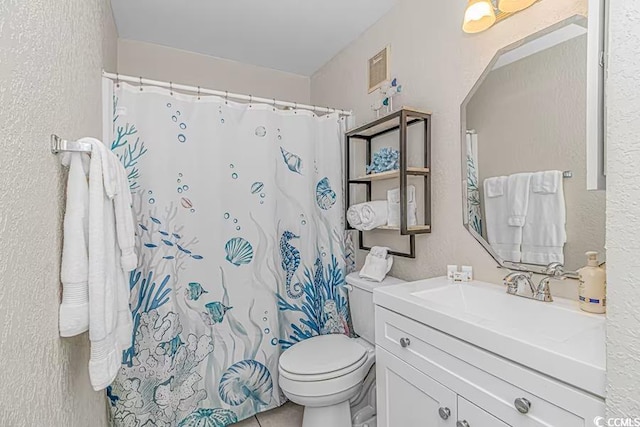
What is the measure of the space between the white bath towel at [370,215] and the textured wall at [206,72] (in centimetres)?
156

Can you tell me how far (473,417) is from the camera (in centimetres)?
96

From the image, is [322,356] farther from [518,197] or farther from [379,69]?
[379,69]

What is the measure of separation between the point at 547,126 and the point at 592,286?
597 mm

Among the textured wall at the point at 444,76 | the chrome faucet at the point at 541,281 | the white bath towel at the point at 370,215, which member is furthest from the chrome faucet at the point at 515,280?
the white bath towel at the point at 370,215

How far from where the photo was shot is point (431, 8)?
5.56ft

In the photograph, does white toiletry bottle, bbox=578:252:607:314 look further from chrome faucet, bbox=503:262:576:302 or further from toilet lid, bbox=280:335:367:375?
toilet lid, bbox=280:335:367:375

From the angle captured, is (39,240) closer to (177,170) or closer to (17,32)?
(17,32)

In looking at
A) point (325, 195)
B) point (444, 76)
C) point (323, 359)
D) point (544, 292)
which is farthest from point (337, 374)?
point (444, 76)

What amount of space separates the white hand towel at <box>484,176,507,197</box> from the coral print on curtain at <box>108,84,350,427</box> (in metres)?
0.97

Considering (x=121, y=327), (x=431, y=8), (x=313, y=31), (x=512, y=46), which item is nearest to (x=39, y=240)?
(x=121, y=327)

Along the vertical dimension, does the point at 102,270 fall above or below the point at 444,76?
below

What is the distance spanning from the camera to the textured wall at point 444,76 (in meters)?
1.36

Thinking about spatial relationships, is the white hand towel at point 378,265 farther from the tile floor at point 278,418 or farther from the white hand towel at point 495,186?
the tile floor at point 278,418

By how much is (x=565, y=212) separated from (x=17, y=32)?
1.65 metres
